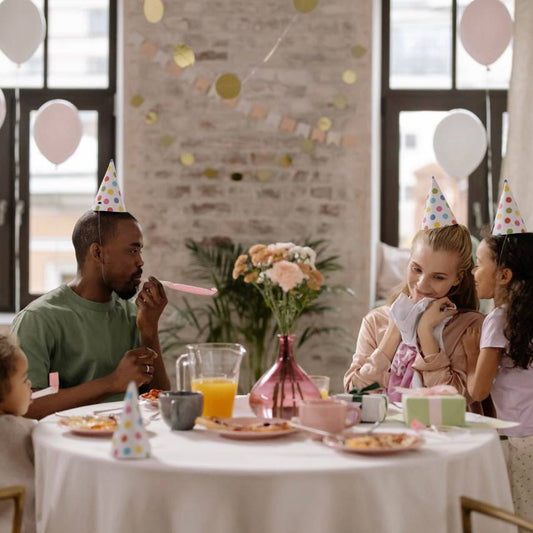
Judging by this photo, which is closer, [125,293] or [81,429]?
[81,429]

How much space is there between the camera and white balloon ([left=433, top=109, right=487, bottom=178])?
4207 millimetres

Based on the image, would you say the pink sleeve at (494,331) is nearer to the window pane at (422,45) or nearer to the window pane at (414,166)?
the window pane at (414,166)

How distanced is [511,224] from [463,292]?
0.26 m

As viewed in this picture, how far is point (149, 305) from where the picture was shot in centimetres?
254

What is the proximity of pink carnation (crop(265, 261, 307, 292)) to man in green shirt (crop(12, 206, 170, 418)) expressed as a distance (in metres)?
0.59

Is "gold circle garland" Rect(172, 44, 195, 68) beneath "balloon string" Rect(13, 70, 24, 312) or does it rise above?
above

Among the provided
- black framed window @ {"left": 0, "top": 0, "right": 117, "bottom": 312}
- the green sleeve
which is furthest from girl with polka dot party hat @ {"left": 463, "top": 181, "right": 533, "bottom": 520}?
black framed window @ {"left": 0, "top": 0, "right": 117, "bottom": 312}

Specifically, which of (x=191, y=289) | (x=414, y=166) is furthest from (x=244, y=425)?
(x=414, y=166)

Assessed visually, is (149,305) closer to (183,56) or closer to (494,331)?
(494,331)

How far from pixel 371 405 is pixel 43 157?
11.8 feet

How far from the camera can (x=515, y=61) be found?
15.4 ft

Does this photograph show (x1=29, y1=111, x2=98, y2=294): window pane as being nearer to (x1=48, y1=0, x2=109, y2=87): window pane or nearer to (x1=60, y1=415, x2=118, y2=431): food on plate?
(x1=48, y1=0, x2=109, y2=87): window pane

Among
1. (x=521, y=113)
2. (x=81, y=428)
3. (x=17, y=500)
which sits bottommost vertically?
(x=17, y=500)

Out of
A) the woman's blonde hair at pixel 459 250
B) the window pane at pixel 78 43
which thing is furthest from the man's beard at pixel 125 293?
the window pane at pixel 78 43
